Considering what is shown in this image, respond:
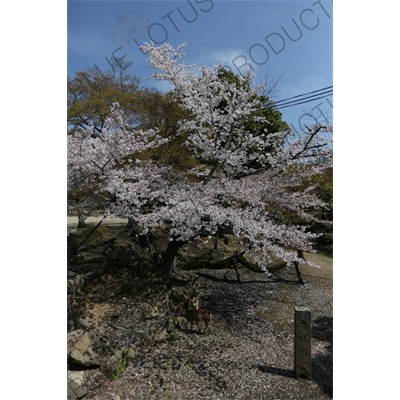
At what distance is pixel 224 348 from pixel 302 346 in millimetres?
575

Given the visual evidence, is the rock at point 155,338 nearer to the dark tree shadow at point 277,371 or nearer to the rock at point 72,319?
the rock at point 72,319

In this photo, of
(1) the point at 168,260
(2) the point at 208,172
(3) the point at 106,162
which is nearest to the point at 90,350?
(1) the point at 168,260

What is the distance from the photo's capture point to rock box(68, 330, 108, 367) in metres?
2.05

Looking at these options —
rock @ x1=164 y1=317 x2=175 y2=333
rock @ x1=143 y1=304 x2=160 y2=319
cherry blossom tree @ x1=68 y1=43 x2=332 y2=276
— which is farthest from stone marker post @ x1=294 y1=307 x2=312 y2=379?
rock @ x1=143 y1=304 x2=160 y2=319

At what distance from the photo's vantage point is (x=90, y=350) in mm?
2109

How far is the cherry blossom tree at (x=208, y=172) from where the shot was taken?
2416 mm

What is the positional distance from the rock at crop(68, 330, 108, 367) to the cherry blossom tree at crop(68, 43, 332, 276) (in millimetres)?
809

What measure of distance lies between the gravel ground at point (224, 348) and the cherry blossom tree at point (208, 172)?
478mm

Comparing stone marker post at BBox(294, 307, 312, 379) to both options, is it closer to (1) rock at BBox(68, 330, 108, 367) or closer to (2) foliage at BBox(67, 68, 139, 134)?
(1) rock at BBox(68, 330, 108, 367)

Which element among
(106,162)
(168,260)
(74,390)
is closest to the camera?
(74,390)

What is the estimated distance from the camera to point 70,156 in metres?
2.37

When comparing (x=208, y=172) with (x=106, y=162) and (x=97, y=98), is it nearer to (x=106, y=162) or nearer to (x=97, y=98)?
(x=106, y=162)

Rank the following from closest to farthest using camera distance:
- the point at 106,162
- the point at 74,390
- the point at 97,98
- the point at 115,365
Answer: the point at 74,390 < the point at 115,365 < the point at 106,162 < the point at 97,98
